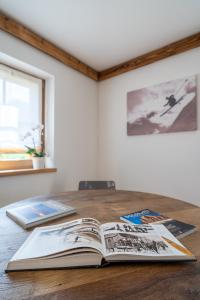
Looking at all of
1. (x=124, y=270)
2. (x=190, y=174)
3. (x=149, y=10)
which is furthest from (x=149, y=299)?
(x=149, y=10)

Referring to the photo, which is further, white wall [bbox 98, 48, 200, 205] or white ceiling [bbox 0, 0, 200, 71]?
white wall [bbox 98, 48, 200, 205]

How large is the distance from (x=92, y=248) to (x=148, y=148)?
1790mm

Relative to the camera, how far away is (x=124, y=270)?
51cm

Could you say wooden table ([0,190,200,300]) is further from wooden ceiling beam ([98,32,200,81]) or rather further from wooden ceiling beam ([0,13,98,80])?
wooden ceiling beam ([98,32,200,81])

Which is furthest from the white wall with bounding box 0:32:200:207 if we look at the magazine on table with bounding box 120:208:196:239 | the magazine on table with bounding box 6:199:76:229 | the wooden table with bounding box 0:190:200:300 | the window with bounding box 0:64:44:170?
the wooden table with bounding box 0:190:200:300

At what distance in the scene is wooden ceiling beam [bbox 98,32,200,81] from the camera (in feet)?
6.00

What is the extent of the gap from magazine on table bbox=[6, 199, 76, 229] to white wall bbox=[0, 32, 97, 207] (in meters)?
0.79

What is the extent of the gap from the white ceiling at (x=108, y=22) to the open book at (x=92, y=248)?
67.7 inches

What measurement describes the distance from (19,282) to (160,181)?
1.87m

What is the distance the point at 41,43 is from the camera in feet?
6.06

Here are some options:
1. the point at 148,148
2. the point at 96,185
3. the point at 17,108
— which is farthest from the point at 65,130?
the point at 148,148

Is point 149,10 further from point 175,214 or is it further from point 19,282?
point 19,282

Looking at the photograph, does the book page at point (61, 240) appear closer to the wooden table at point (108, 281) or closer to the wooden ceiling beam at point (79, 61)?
the wooden table at point (108, 281)

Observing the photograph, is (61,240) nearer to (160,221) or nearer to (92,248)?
(92,248)
